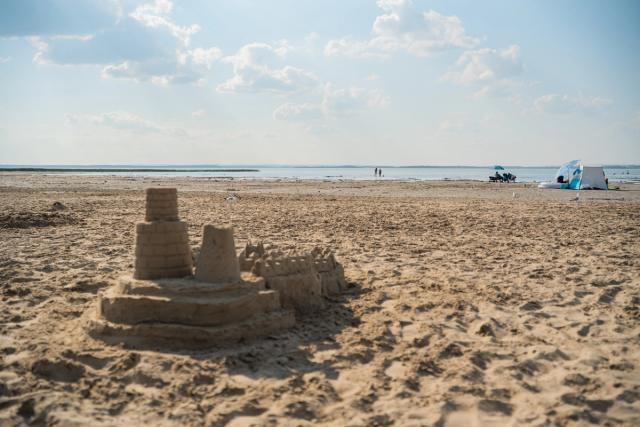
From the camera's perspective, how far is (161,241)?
471cm

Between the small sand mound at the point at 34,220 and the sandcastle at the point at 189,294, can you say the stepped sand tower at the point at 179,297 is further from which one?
the small sand mound at the point at 34,220

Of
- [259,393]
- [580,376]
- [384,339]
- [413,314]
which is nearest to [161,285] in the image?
[259,393]

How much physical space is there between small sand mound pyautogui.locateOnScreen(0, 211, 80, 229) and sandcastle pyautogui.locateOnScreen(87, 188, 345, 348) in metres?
6.79

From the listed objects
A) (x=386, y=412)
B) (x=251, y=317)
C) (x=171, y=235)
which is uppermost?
(x=171, y=235)

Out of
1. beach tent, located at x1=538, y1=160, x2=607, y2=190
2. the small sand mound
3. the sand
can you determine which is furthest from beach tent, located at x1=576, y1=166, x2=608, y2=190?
the small sand mound

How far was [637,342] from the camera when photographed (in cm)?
452

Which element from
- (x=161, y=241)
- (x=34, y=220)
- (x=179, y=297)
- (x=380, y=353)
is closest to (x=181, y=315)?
(x=179, y=297)

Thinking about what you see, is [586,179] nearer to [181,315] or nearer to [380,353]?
[380,353]

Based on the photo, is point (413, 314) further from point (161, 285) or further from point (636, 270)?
point (636, 270)

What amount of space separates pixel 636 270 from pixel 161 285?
5.98 m

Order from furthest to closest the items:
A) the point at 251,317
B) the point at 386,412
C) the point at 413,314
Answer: the point at 413,314 < the point at 251,317 < the point at 386,412

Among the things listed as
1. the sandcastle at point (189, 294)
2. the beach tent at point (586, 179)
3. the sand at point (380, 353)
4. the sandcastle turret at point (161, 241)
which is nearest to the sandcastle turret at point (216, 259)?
the sandcastle at point (189, 294)

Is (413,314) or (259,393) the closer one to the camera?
(259,393)

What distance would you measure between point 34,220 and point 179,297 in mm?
7939
